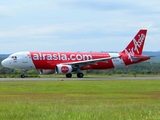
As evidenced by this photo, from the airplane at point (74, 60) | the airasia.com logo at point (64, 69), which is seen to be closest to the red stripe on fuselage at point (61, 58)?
the airplane at point (74, 60)

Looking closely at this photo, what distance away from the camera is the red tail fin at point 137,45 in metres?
69.6

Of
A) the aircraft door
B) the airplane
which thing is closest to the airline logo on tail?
the airplane

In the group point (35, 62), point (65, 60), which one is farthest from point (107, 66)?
point (35, 62)

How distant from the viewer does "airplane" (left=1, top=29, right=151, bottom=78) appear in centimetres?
6347

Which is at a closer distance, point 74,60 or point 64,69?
point 64,69

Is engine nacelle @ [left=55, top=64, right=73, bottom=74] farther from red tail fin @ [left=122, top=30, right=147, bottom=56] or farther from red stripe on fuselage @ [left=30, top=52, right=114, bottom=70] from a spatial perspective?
red tail fin @ [left=122, top=30, right=147, bottom=56]

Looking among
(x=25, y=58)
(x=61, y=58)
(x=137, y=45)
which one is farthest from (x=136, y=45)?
(x=25, y=58)

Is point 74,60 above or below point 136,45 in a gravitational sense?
below

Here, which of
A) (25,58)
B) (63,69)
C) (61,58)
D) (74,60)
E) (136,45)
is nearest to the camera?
(63,69)

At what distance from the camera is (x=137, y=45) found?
6981 cm

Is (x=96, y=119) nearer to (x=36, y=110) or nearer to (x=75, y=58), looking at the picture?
(x=36, y=110)

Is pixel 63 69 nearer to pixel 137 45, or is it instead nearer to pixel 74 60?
pixel 74 60

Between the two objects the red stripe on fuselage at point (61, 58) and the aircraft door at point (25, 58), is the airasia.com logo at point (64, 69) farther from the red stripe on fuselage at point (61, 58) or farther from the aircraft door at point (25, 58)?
the aircraft door at point (25, 58)

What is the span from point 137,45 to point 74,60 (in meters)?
10.2
